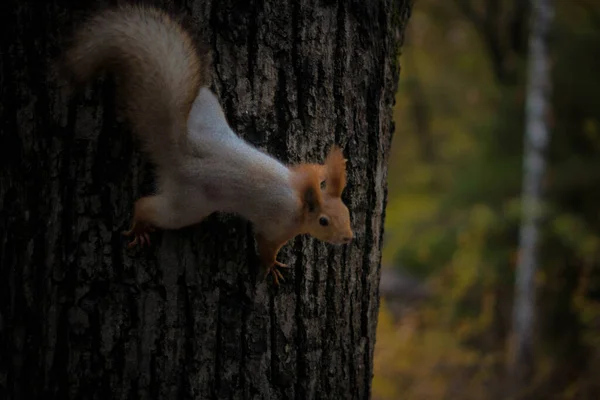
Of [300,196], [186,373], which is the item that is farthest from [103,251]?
[300,196]

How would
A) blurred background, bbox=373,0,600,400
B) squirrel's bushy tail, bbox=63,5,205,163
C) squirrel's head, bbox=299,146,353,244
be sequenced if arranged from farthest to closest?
blurred background, bbox=373,0,600,400
squirrel's head, bbox=299,146,353,244
squirrel's bushy tail, bbox=63,5,205,163

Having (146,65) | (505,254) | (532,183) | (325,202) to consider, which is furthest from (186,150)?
(505,254)

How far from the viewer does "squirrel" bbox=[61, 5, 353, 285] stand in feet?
3.22

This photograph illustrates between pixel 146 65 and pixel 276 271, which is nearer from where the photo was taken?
pixel 146 65

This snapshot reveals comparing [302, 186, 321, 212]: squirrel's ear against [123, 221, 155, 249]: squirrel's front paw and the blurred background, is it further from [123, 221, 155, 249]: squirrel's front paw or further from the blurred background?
the blurred background

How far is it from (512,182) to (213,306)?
4403 millimetres

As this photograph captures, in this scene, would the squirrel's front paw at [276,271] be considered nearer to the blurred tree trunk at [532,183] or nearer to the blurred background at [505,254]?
the blurred background at [505,254]

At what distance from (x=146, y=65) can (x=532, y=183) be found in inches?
160

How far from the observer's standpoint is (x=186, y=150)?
40.7 inches

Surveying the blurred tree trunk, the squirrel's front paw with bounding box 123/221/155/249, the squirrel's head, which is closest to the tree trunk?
the squirrel's front paw with bounding box 123/221/155/249

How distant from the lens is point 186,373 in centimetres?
112

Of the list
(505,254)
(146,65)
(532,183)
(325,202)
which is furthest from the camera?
(505,254)

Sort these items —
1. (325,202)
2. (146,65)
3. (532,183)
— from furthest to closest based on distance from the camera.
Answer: (532,183) → (325,202) → (146,65)

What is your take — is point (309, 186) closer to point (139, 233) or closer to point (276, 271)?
point (276, 271)
